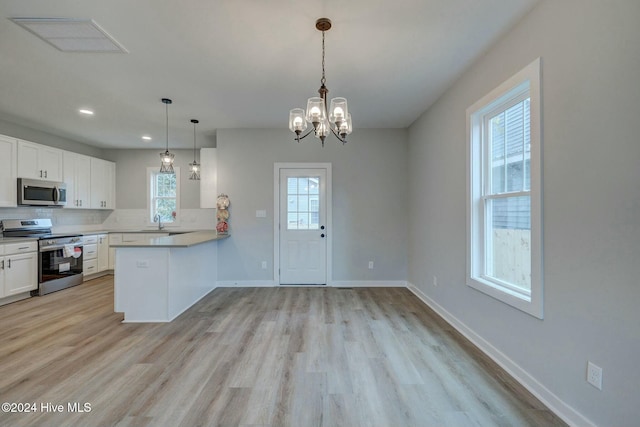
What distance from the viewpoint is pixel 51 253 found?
4242 mm

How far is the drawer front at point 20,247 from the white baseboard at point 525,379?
5717 millimetres

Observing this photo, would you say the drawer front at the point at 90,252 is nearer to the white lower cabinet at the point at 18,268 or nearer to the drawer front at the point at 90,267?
the drawer front at the point at 90,267

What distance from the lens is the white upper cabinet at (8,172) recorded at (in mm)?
3887

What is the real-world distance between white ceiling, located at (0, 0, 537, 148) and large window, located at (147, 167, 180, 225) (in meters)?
1.91

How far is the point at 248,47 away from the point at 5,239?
4.37 m

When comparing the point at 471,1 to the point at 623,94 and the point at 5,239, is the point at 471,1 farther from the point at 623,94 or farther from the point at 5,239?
the point at 5,239

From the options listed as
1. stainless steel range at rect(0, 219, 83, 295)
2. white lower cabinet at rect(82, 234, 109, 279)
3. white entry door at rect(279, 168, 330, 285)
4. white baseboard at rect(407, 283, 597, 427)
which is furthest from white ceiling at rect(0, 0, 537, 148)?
white baseboard at rect(407, 283, 597, 427)

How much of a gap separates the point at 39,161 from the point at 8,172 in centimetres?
48

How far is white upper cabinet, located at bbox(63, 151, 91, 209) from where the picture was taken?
4.88m

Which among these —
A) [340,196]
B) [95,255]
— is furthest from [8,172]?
[340,196]

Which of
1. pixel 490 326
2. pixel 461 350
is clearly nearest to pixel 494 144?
pixel 490 326

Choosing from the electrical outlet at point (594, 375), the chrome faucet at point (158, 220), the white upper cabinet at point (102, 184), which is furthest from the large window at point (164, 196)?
the electrical outlet at point (594, 375)

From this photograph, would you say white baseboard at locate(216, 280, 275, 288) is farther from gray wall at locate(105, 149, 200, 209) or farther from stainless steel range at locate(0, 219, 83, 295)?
stainless steel range at locate(0, 219, 83, 295)

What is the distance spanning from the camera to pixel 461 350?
2.46 meters
